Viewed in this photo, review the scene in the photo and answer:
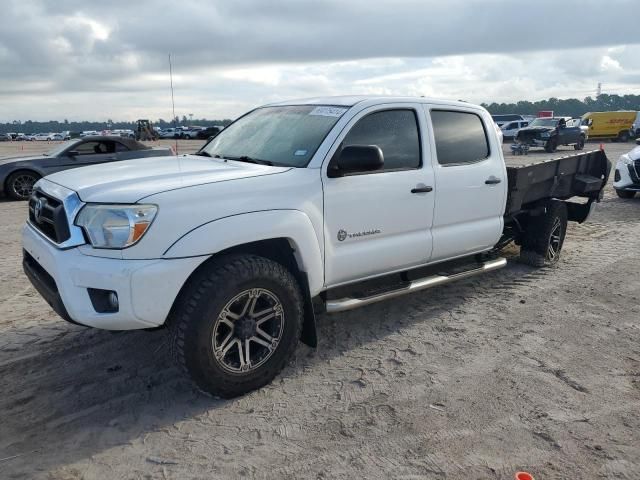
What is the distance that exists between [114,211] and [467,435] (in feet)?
7.82

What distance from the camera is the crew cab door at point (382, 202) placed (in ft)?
12.9

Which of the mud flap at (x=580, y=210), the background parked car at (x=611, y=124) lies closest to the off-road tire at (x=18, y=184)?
the mud flap at (x=580, y=210)

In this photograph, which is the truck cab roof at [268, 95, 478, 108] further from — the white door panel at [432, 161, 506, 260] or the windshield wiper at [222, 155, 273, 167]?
the windshield wiper at [222, 155, 273, 167]

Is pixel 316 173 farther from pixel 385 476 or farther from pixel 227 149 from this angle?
pixel 385 476

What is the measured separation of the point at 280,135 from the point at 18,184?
961cm

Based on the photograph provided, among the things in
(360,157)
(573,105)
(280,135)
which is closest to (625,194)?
(280,135)

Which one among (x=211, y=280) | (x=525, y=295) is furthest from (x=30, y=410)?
(x=525, y=295)

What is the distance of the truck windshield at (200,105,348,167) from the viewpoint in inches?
159

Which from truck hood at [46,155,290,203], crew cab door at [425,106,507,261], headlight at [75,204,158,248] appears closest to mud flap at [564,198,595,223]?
crew cab door at [425,106,507,261]

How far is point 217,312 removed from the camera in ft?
10.8

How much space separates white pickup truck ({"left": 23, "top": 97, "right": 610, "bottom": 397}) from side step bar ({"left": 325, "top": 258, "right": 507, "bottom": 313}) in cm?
2

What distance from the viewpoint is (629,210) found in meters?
10.6

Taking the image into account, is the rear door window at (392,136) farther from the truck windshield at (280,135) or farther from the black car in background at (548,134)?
the black car in background at (548,134)

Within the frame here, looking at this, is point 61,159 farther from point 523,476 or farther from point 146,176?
point 523,476
